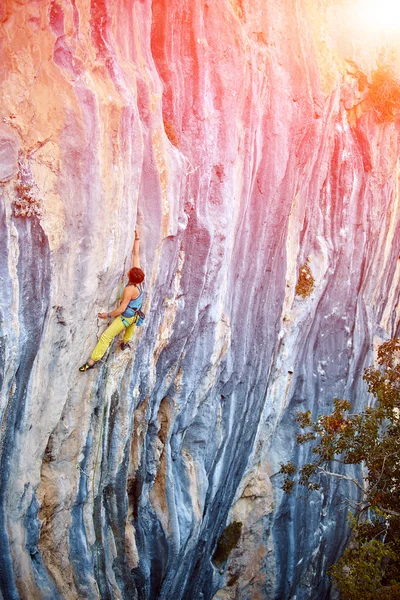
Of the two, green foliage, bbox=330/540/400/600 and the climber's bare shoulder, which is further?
green foliage, bbox=330/540/400/600

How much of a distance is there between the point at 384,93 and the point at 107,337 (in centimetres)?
925

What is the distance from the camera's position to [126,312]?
10258mm

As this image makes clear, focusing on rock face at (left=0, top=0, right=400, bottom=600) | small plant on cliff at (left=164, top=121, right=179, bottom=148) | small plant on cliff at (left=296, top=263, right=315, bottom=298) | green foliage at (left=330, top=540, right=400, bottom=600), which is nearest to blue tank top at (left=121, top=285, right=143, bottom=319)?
rock face at (left=0, top=0, right=400, bottom=600)

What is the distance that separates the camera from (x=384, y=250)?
1519 cm

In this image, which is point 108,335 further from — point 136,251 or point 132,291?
point 136,251

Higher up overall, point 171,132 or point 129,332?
point 171,132

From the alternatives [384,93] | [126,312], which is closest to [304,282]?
[384,93]

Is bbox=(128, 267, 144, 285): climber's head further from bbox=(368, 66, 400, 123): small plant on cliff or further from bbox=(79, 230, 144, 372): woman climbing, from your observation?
bbox=(368, 66, 400, 123): small plant on cliff

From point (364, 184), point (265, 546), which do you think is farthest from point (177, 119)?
point (265, 546)

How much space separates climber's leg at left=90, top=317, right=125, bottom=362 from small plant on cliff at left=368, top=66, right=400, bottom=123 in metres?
8.75

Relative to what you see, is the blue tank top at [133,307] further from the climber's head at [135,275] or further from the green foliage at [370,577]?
the green foliage at [370,577]

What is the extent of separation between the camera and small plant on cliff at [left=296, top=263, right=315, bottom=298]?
45.5 ft

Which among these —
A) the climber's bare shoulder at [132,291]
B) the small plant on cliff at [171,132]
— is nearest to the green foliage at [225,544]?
the climber's bare shoulder at [132,291]

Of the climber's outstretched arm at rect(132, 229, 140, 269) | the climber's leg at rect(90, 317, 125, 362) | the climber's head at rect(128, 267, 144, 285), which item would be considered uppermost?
the climber's outstretched arm at rect(132, 229, 140, 269)
